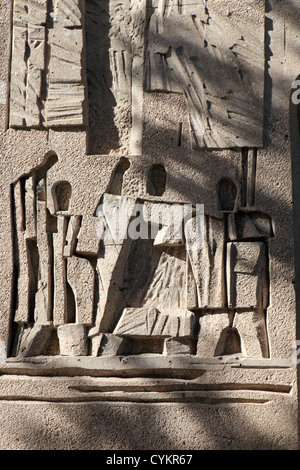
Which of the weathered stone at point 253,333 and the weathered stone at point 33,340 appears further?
the weathered stone at point 33,340

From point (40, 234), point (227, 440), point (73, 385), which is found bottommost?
point (227, 440)

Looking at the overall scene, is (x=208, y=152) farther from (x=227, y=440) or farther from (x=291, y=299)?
(x=227, y=440)

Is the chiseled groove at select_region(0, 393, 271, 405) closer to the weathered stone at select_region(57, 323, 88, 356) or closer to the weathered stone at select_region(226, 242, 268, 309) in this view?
the weathered stone at select_region(57, 323, 88, 356)

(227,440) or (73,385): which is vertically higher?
(73,385)

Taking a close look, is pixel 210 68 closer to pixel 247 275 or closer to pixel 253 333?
pixel 247 275

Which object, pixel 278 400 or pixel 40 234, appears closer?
pixel 278 400

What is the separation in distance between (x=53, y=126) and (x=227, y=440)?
2.02 m

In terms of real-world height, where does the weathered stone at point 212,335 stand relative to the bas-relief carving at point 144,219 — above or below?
below

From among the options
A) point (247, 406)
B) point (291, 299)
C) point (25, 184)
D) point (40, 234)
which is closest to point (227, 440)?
point (247, 406)

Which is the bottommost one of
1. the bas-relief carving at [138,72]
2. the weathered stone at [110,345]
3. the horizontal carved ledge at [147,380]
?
the horizontal carved ledge at [147,380]

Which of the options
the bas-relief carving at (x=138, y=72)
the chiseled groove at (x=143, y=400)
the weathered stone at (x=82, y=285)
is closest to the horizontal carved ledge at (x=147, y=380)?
the chiseled groove at (x=143, y=400)

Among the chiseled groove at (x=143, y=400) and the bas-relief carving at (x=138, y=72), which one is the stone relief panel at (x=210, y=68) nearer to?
the bas-relief carving at (x=138, y=72)

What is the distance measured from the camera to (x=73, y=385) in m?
4.06

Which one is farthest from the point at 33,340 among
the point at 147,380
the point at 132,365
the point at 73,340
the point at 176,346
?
the point at 176,346
